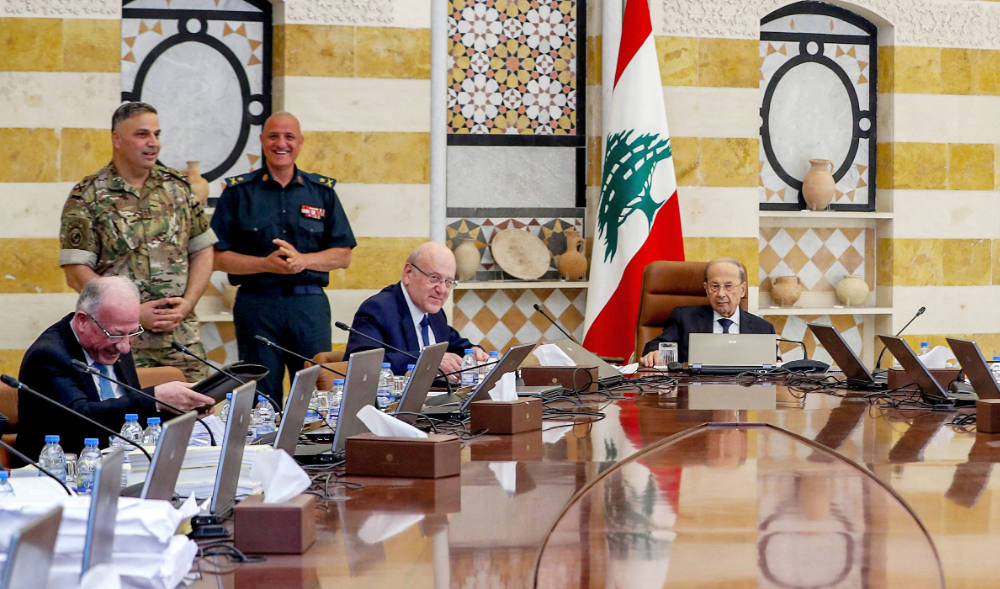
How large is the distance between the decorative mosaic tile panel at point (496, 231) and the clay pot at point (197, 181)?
4.51ft

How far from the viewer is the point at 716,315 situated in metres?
5.33

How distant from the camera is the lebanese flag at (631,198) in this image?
20.7ft

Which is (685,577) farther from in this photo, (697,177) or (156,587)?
(697,177)

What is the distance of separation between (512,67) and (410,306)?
2.68 metres

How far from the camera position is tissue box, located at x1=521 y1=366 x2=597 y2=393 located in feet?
14.1

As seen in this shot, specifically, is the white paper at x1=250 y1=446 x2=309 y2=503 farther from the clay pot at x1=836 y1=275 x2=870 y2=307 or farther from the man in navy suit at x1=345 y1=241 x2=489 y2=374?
the clay pot at x1=836 y1=275 x2=870 y2=307

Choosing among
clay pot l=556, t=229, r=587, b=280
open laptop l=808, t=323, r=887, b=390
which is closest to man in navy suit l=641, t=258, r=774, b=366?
open laptop l=808, t=323, r=887, b=390

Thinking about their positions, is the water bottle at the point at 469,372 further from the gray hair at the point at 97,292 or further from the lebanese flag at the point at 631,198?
the lebanese flag at the point at 631,198

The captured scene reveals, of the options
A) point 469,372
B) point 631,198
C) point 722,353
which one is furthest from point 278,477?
point 631,198

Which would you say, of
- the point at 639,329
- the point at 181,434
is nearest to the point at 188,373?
the point at 639,329

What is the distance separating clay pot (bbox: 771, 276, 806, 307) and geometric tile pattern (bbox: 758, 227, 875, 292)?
0.49 ft

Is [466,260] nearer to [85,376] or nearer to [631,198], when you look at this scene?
[631,198]

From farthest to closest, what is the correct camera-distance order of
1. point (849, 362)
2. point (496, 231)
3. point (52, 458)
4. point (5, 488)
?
point (496, 231)
point (849, 362)
point (52, 458)
point (5, 488)

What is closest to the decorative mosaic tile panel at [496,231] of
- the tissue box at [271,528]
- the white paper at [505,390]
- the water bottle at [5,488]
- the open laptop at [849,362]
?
the open laptop at [849,362]
